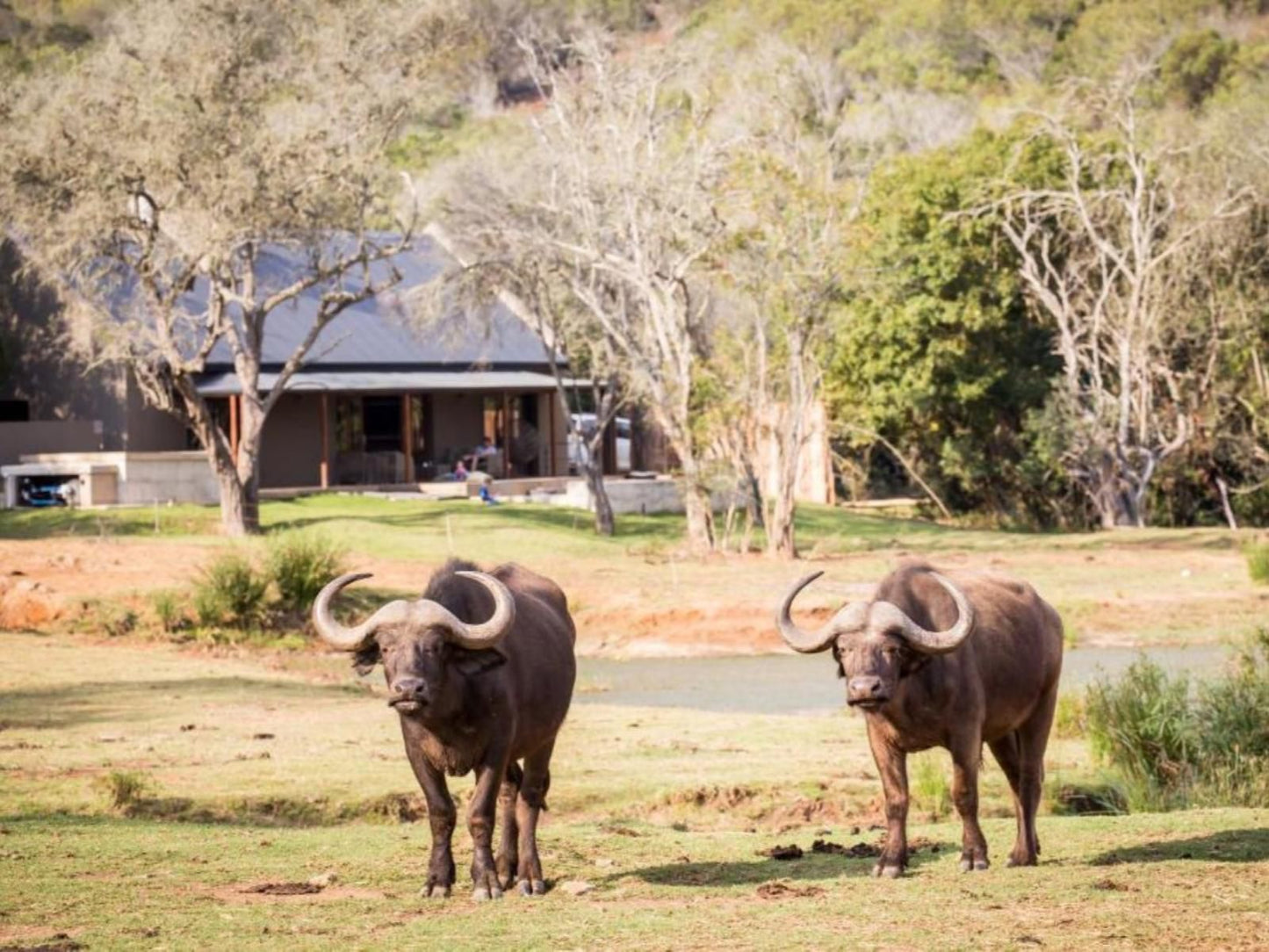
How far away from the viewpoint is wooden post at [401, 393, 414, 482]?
54344mm

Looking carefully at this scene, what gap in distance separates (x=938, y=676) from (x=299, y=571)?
19.9m

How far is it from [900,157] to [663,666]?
1047 inches

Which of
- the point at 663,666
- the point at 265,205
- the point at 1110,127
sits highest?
the point at 1110,127

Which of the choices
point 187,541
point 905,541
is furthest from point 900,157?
point 187,541

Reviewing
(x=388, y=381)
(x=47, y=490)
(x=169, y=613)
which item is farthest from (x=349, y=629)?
(x=388, y=381)

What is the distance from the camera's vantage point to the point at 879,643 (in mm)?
11570

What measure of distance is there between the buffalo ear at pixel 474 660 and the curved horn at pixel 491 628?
0.22ft

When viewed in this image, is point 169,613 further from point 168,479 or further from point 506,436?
point 506,436

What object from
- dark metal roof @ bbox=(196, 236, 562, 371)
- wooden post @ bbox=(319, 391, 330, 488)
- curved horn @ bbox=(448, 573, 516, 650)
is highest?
dark metal roof @ bbox=(196, 236, 562, 371)

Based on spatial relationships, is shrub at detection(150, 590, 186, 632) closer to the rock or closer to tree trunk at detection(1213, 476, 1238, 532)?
the rock

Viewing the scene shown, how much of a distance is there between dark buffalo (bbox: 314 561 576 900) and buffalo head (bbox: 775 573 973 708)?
1.75m

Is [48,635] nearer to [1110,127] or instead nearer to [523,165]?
[523,165]

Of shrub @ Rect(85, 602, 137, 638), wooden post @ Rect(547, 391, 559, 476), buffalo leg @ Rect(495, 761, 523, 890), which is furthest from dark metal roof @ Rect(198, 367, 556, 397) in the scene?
buffalo leg @ Rect(495, 761, 523, 890)

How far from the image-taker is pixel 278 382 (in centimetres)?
4378
